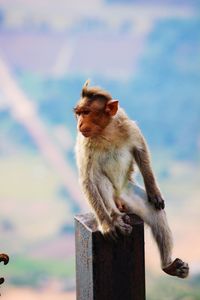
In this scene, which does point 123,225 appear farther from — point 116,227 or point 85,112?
point 85,112

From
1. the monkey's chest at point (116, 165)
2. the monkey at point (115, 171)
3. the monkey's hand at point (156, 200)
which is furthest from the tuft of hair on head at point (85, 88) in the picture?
the monkey's hand at point (156, 200)

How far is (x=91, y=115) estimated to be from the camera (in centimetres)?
239

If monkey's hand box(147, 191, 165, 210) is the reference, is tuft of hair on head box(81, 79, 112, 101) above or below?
above

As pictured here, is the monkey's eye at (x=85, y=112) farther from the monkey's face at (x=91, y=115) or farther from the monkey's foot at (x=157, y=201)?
the monkey's foot at (x=157, y=201)

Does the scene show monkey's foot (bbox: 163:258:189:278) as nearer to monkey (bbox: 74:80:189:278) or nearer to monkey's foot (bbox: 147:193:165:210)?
monkey (bbox: 74:80:189:278)

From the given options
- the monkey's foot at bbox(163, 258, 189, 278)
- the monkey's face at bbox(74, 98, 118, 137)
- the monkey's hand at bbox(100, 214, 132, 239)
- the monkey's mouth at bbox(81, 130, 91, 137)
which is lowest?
the monkey's foot at bbox(163, 258, 189, 278)

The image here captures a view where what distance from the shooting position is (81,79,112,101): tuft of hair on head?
2365 mm

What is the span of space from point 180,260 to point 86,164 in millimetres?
674

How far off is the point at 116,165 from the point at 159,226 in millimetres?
431

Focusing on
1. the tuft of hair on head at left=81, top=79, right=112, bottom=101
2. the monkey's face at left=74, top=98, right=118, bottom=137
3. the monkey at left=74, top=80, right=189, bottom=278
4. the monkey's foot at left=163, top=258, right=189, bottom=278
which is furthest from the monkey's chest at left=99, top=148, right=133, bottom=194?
the monkey's foot at left=163, top=258, right=189, bottom=278

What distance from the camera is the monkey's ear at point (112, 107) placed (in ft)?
7.72

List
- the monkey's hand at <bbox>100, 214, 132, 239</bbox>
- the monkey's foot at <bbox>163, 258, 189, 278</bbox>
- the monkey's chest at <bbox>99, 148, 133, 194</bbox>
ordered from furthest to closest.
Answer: the monkey's foot at <bbox>163, 258, 189, 278</bbox> → the monkey's chest at <bbox>99, 148, 133, 194</bbox> → the monkey's hand at <bbox>100, 214, 132, 239</bbox>

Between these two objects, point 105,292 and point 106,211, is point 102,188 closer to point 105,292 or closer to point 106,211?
point 106,211

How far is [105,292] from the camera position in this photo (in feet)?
6.93
